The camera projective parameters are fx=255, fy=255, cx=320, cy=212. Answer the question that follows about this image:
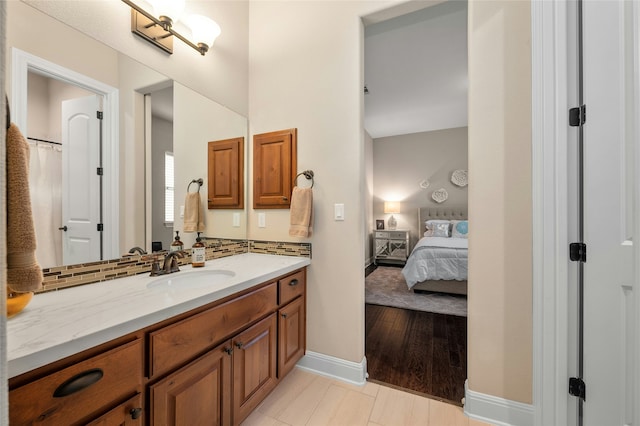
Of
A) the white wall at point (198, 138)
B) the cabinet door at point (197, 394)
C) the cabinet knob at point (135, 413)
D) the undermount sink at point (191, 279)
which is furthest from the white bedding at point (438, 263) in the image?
the cabinet knob at point (135, 413)

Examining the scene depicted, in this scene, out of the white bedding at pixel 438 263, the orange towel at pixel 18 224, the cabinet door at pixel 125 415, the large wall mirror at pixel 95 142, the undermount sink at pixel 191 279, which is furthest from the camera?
the white bedding at pixel 438 263

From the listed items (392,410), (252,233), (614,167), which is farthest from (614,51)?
(252,233)

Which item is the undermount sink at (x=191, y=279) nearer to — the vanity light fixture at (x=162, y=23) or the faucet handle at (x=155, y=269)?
the faucet handle at (x=155, y=269)

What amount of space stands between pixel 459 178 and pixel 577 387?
15.2ft

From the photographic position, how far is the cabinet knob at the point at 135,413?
32.8 inches

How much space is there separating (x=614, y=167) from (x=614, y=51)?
0.48 metres

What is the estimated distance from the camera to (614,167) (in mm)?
1070

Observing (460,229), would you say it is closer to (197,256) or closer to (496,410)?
(496,410)

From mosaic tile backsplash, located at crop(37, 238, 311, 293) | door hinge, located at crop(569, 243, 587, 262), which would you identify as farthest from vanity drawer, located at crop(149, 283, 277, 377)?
door hinge, located at crop(569, 243, 587, 262)

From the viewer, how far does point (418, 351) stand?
2.16 m

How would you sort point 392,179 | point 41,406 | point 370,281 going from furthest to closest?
point 392,179 < point 370,281 < point 41,406

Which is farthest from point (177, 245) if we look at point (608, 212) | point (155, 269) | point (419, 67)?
point (419, 67)

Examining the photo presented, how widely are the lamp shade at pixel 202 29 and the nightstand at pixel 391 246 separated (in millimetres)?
4669

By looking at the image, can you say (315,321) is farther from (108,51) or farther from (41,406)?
(108,51)
